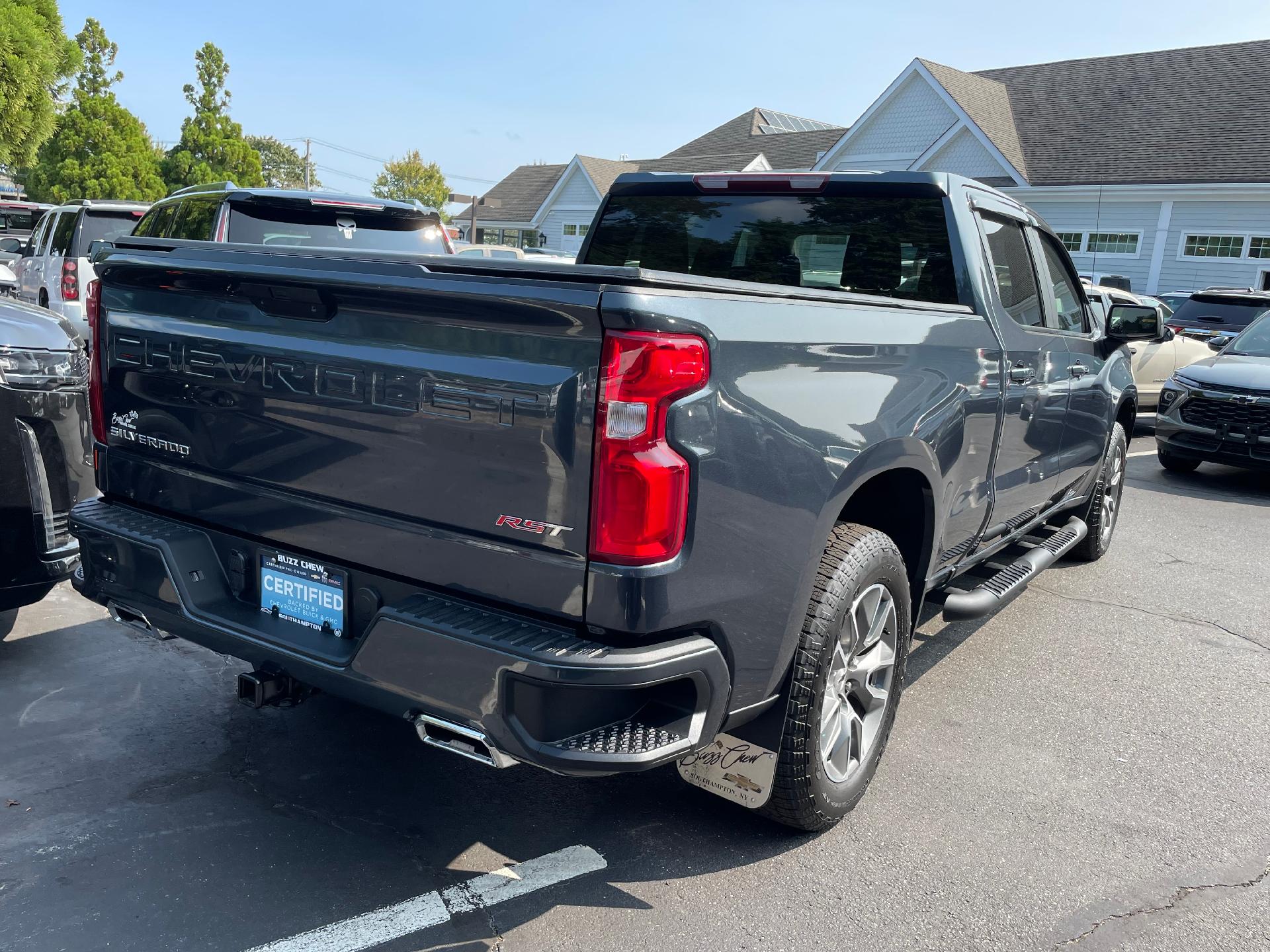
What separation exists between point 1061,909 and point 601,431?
1955 millimetres

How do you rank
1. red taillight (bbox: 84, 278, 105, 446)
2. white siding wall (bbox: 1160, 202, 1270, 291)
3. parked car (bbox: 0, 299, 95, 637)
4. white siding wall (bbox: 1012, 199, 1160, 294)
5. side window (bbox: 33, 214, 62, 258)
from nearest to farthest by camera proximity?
red taillight (bbox: 84, 278, 105, 446) → parked car (bbox: 0, 299, 95, 637) → side window (bbox: 33, 214, 62, 258) → white siding wall (bbox: 1160, 202, 1270, 291) → white siding wall (bbox: 1012, 199, 1160, 294)

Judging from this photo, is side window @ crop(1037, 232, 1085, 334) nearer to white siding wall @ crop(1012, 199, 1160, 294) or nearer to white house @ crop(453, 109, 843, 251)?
white siding wall @ crop(1012, 199, 1160, 294)

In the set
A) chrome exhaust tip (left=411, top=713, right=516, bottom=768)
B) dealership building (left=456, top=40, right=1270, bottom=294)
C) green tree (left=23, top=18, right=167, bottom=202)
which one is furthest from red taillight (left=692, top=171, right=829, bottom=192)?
green tree (left=23, top=18, right=167, bottom=202)

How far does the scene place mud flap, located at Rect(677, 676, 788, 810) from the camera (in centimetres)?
286

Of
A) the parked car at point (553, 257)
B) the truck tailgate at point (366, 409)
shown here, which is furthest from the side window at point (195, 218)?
the truck tailgate at point (366, 409)

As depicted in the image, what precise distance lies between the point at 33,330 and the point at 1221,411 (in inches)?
361

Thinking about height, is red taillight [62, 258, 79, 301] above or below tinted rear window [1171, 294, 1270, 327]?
below

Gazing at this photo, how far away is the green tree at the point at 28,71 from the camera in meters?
15.8

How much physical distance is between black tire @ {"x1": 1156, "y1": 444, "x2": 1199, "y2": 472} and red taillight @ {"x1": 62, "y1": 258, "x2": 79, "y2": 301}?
1164cm

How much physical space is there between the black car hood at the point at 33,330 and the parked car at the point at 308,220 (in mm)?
2712

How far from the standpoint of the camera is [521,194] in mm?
49406

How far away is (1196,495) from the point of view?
923 centimetres

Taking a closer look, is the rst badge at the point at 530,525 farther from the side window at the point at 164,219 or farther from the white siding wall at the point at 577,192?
the white siding wall at the point at 577,192

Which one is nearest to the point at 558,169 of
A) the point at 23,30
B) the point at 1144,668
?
the point at 23,30
